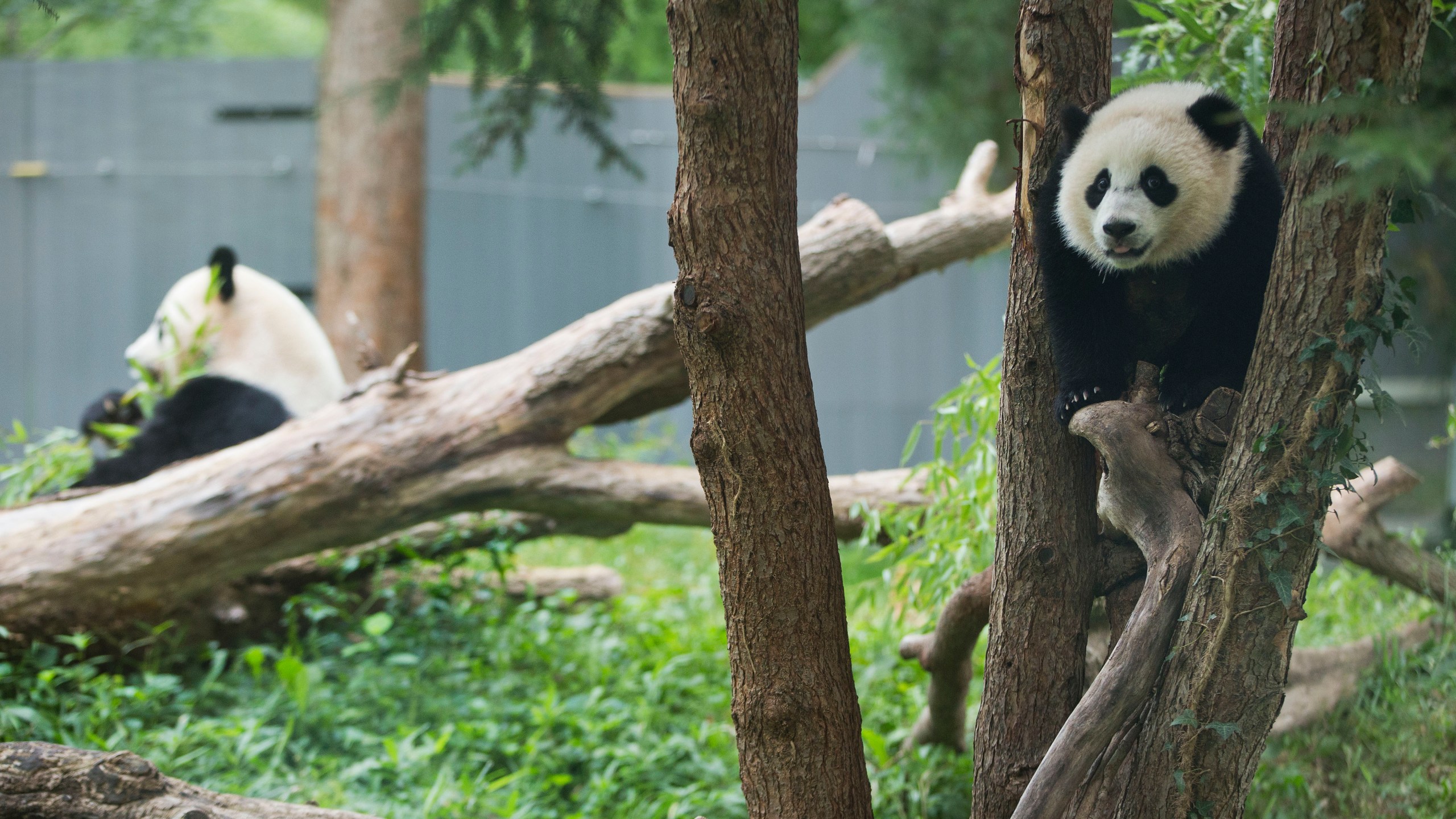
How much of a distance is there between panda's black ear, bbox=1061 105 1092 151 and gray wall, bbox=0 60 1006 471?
5.82 meters

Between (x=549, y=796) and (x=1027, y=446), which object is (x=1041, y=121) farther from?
(x=549, y=796)

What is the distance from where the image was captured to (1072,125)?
2033 mm

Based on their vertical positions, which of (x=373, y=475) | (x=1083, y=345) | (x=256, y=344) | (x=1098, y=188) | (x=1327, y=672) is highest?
(x=1098, y=188)

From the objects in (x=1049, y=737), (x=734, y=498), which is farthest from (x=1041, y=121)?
(x=1049, y=737)

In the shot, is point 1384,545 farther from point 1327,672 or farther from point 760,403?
point 760,403

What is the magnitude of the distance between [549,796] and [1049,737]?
170 centimetres

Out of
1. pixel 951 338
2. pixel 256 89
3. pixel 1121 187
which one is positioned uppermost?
pixel 256 89

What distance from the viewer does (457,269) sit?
8609mm

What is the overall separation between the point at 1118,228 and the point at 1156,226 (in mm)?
131

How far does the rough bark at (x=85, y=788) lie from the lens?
1.93m

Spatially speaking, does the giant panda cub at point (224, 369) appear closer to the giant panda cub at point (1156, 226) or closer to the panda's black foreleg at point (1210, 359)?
the giant panda cub at point (1156, 226)

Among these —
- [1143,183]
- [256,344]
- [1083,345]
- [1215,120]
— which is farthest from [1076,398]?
[256,344]

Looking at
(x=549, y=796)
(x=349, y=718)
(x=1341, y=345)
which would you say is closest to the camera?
(x=1341, y=345)

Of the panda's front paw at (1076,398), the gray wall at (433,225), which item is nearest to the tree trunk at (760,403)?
the panda's front paw at (1076,398)
